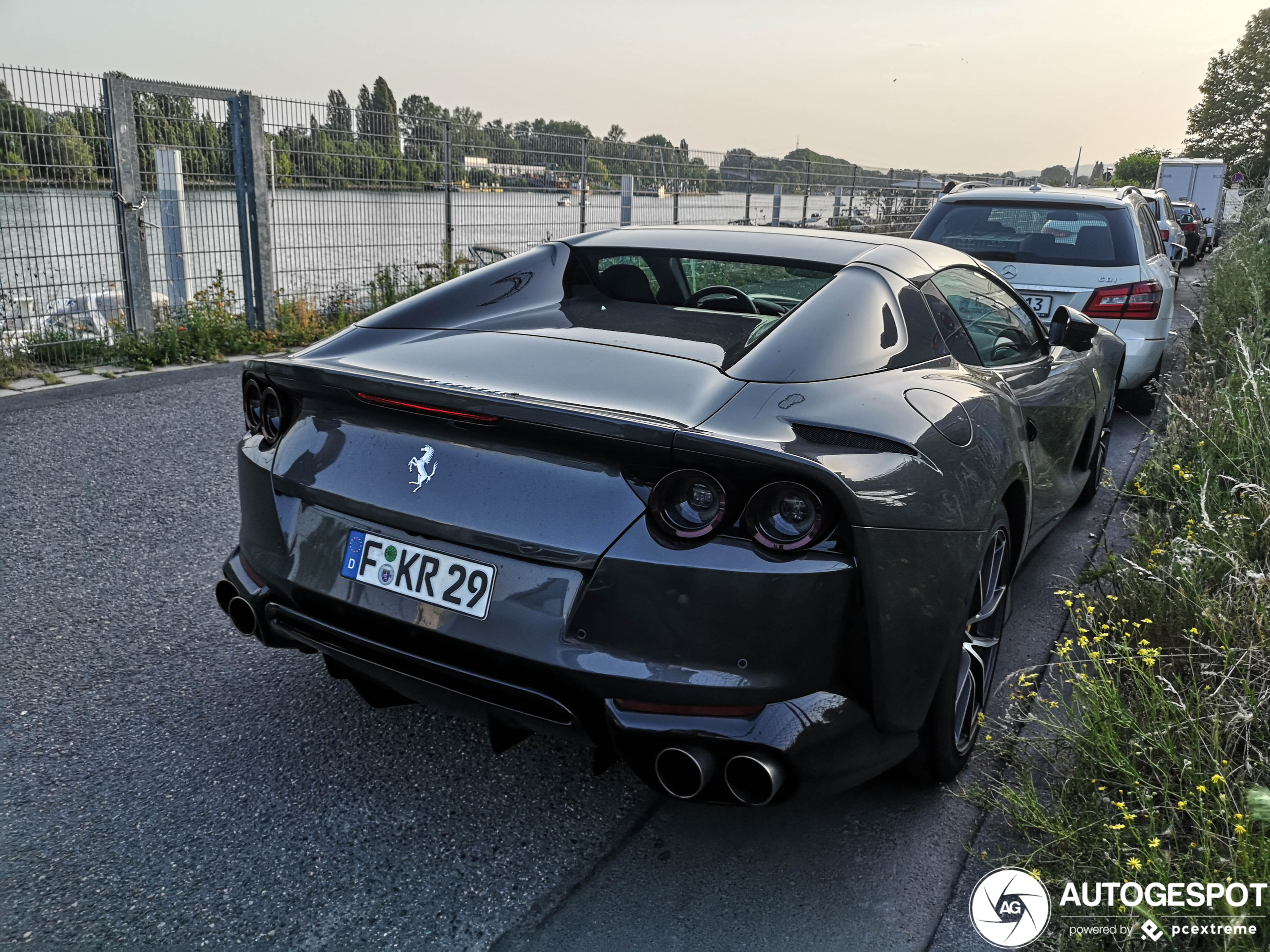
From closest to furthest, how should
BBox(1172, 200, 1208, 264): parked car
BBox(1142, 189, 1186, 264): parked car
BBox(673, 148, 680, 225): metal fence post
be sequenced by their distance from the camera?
BBox(1142, 189, 1186, 264): parked car < BBox(673, 148, 680, 225): metal fence post < BBox(1172, 200, 1208, 264): parked car

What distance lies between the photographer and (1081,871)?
231 centimetres

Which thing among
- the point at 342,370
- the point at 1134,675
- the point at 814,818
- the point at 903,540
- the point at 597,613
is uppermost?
the point at 342,370

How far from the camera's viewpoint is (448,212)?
35.6 ft

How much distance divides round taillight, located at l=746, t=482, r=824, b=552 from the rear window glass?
5.33m

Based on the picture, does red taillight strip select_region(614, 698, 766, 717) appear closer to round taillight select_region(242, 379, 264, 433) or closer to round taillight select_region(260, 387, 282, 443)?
round taillight select_region(260, 387, 282, 443)

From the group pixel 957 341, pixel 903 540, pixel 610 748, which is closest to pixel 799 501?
pixel 903 540

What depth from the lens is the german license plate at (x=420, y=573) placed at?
7.27 ft

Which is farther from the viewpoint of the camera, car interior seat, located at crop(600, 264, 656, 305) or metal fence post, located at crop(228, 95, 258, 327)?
metal fence post, located at crop(228, 95, 258, 327)

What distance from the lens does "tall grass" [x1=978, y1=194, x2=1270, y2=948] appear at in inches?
87.0

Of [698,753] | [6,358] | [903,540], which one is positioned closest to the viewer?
[698,753]

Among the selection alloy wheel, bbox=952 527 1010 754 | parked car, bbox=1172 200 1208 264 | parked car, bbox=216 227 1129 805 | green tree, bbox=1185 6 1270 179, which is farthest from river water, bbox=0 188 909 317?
green tree, bbox=1185 6 1270 179

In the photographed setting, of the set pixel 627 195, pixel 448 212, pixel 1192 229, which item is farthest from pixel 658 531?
pixel 1192 229

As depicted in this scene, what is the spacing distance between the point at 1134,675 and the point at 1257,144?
301 feet

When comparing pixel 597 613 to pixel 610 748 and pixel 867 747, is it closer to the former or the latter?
pixel 610 748
